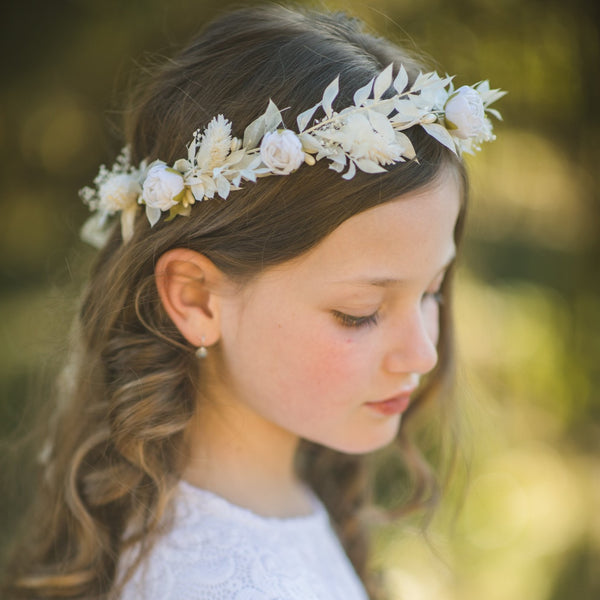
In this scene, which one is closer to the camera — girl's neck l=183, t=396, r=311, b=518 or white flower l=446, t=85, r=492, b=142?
white flower l=446, t=85, r=492, b=142

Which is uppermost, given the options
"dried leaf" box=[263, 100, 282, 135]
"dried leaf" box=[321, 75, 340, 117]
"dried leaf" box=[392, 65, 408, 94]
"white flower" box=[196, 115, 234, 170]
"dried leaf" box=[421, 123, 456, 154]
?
"dried leaf" box=[392, 65, 408, 94]

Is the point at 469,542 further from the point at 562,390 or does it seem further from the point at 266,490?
the point at 266,490

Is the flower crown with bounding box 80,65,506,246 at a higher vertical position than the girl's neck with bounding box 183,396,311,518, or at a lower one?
higher

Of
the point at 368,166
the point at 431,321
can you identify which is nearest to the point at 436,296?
the point at 431,321

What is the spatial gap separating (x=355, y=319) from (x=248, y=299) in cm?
22

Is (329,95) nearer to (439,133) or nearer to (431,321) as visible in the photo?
(439,133)

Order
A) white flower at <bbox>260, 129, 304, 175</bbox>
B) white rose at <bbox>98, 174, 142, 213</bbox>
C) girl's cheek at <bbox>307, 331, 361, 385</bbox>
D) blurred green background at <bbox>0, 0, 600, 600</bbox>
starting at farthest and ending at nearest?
1. blurred green background at <bbox>0, 0, 600, 600</bbox>
2. white rose at <bbox>98, 174, 142, 213</bbox>
3. girl's cheek at <bbox>307, 331, 361, 385</bbox>
4. white flower at <bbox>260, 129, 304, 175</bbox>

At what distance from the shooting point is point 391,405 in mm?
1515

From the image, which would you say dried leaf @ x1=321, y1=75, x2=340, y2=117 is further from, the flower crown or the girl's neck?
the girl's neck

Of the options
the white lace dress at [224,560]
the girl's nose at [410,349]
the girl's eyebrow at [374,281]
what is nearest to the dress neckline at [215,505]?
the white lace dress at [224,560]

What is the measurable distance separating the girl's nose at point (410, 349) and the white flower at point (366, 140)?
34cm

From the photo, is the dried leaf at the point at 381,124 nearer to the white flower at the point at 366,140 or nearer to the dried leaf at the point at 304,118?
the white flower at the point at 366,140

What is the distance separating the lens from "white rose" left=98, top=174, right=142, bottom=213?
1479 mm

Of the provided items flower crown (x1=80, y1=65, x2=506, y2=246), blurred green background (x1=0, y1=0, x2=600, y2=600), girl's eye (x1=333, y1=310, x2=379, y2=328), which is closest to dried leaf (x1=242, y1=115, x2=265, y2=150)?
flower crown (x1=80, y1=65, x2=506, y2=246)
